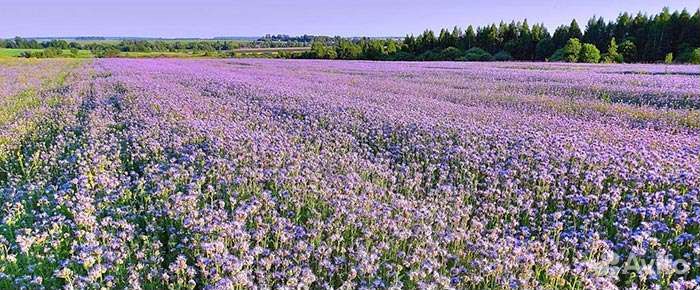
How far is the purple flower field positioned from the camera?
9.91 feet

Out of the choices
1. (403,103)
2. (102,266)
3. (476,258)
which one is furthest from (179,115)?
(476,258)

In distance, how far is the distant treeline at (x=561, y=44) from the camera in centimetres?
3947

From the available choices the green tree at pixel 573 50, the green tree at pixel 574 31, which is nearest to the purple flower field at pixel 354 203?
the green tree at pixel 573 50

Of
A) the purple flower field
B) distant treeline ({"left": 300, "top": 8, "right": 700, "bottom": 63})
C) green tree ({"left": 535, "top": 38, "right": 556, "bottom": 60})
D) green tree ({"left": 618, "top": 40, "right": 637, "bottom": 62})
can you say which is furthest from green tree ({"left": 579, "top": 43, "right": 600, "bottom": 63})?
the purple flower field

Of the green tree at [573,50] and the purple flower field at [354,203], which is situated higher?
the green tree at [573,50]

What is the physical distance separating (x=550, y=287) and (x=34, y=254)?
3.19 meters

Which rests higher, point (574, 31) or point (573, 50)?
point (574, 31)

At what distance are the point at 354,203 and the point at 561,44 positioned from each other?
4658 centimetres

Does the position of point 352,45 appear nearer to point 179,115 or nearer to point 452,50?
point 452,50

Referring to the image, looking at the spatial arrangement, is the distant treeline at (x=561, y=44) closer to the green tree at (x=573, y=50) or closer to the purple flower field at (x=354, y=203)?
the green tree at (x=573, y=50)

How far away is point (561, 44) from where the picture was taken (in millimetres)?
→ 45844

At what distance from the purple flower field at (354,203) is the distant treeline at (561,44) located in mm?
32162

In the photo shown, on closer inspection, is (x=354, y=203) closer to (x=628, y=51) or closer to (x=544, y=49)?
(x=628, y=51)

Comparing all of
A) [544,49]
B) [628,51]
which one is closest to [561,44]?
[544,49]
